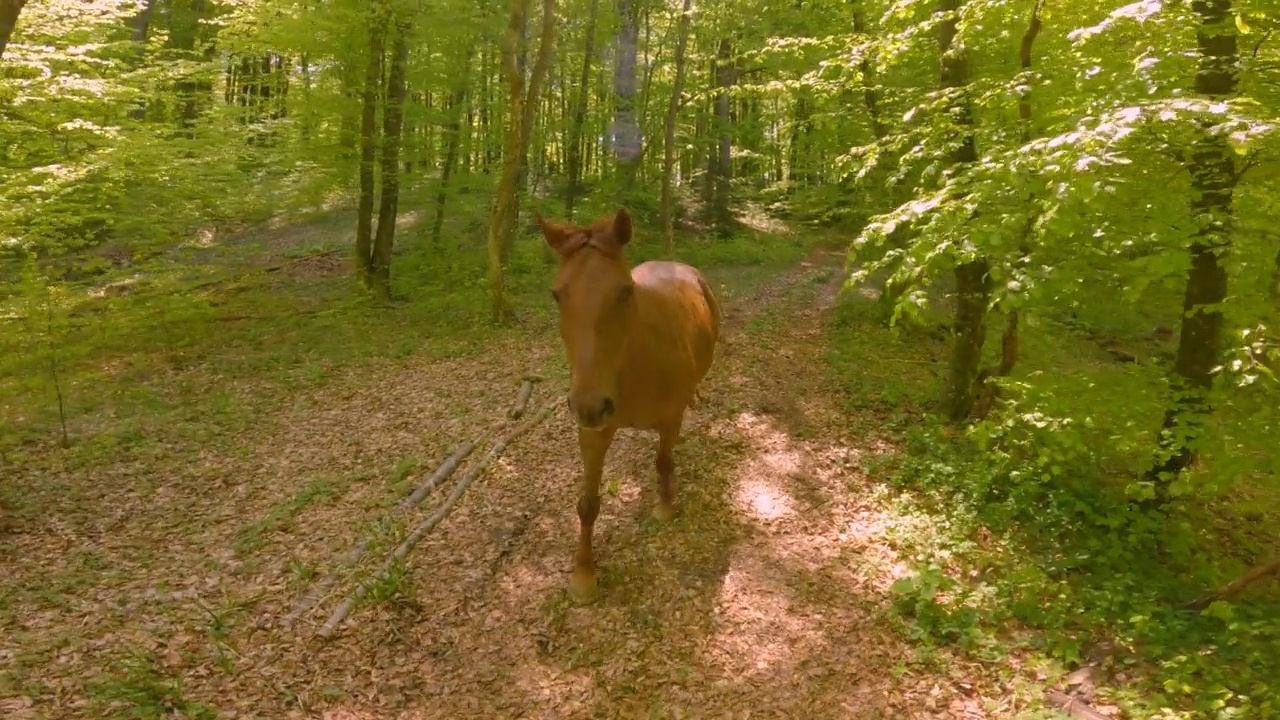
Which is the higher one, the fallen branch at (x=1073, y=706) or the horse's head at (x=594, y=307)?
the horse's head at (x=594, y=307)

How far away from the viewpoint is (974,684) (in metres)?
4.24

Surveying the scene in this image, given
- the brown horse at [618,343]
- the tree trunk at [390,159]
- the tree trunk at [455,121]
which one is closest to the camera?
the brown horse at [618,343]

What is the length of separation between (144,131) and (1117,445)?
551 inches

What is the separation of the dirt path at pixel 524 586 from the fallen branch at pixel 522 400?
0.30m

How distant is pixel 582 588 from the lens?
546 centimetres

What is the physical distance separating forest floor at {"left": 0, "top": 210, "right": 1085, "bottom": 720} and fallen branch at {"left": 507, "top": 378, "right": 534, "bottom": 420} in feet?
0.73

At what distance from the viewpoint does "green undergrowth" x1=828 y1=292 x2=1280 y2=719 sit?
403cm

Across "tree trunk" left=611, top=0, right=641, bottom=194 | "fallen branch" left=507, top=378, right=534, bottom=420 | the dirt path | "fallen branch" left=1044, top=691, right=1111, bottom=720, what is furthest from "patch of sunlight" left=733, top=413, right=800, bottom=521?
"tree trunk" left=611, top=0, right=641, bottom=194

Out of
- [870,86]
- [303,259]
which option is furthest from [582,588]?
[303,259]

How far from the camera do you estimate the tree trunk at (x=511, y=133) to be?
12.1 m

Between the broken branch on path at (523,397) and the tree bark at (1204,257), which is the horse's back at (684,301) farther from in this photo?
the tree bark at (1204,257)

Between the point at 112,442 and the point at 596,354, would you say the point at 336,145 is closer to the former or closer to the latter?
the point at 112,442

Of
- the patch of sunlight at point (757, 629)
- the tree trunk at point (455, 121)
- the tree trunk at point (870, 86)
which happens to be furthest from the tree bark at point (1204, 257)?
the tree trunk at point (455, 121)

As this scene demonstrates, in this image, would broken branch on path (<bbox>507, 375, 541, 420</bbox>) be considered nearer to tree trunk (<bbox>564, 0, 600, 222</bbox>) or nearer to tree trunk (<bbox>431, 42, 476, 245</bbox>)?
Result: tree trunk (<bbox>431, 42, 476, 245</bbox>)
